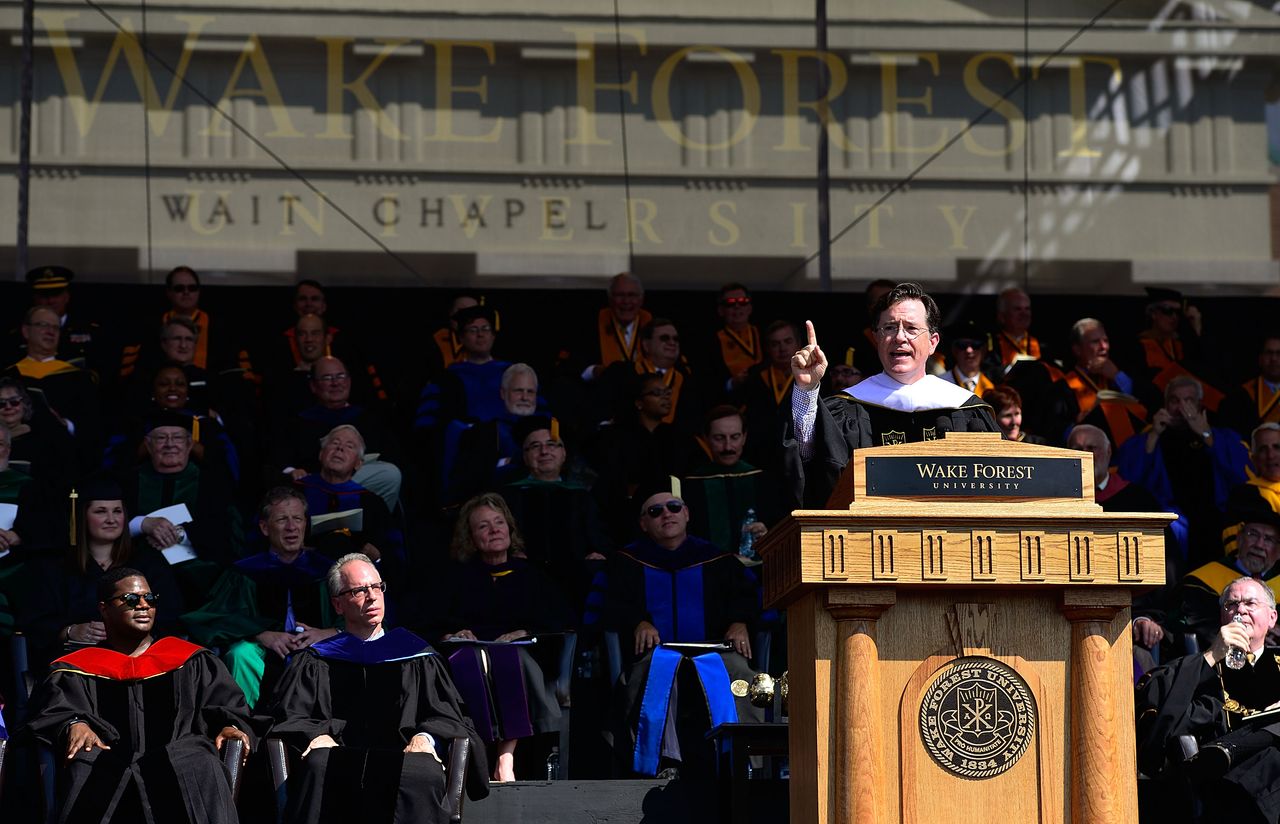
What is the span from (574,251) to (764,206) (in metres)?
1.05

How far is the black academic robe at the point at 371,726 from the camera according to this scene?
5.68 meters

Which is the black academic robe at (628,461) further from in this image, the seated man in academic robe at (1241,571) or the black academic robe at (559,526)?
the seated man in academic robe at (1241,571)

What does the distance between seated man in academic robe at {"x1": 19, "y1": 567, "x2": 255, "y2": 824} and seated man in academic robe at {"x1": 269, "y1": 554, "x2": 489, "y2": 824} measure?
0.21 meters

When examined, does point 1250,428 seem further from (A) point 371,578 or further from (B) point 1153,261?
(A) point 371,578

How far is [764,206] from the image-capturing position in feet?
35.8

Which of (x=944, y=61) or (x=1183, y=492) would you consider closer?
(x=1183, y=492)

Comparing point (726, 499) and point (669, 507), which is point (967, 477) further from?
point (726, 499)

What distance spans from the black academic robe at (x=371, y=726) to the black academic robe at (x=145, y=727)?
20 cm

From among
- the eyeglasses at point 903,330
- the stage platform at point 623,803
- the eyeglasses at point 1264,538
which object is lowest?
the stage platform at point 623,803

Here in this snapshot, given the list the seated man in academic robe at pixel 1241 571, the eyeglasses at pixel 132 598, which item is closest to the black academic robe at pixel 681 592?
the seated man in academic robe at pixel 1241 571

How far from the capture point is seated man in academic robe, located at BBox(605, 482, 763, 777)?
7145 millimetres

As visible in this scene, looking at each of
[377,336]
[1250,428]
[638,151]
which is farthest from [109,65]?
[1250,428]

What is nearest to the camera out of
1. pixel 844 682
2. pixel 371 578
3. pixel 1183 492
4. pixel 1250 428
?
pixel 844 682

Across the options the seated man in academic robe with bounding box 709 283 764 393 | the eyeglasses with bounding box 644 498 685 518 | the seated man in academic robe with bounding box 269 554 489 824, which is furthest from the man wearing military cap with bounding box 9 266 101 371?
the seated man in academic robe with bounding box 269 554 489 824
